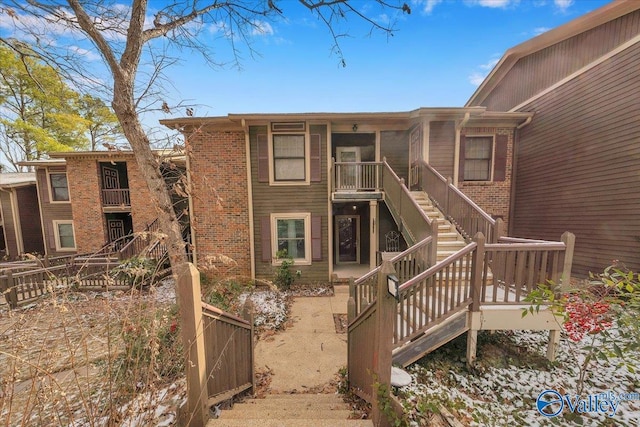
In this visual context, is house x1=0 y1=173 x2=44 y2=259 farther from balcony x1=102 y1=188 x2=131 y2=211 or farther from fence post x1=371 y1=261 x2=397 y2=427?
fence post x1=371 y1=261 x2=397 y2=427

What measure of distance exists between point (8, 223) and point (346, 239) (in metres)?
17.9

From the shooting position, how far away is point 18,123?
43.9ft

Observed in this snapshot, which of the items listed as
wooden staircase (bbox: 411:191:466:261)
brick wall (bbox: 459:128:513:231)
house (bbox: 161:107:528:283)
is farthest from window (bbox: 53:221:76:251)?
brick wall (bbox: 459:128:513:231)

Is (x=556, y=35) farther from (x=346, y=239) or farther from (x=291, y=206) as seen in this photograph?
(x=291, y=206)

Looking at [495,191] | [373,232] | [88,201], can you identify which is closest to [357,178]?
[373,232]

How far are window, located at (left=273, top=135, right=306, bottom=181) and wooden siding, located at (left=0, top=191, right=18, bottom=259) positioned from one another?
51.3 ft

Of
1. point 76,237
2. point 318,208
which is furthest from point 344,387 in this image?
point 76,237

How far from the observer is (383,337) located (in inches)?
91.2

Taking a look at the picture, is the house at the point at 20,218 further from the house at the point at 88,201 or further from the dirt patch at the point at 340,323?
the dirt patch at the point at 340,323

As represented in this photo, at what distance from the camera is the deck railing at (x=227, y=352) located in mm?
2344

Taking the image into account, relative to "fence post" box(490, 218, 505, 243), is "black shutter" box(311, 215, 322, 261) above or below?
below

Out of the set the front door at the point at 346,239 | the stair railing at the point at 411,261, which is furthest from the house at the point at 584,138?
the front door at the point at 346,239

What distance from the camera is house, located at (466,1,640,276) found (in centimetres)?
518

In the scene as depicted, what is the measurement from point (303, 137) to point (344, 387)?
248 inches
